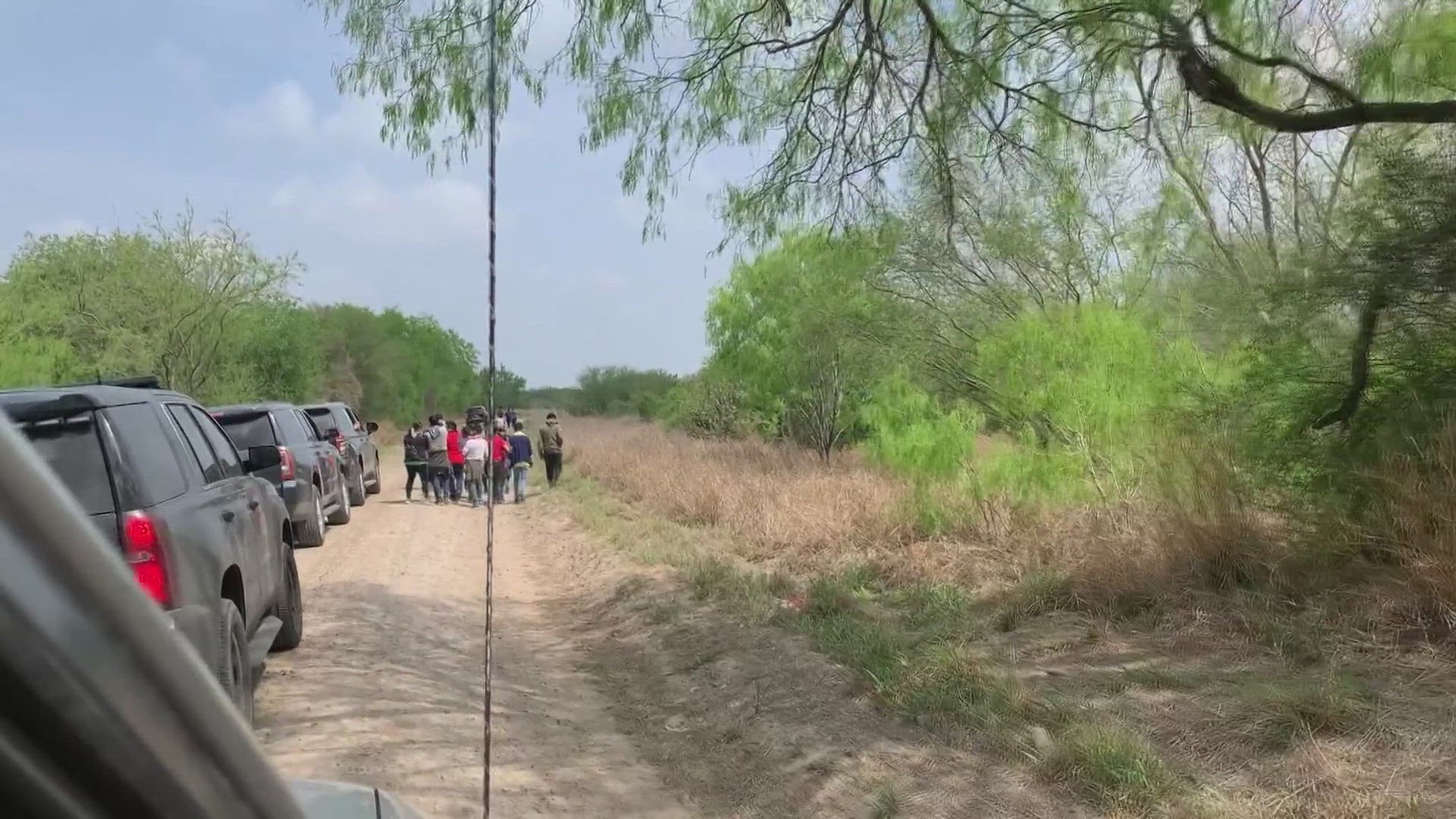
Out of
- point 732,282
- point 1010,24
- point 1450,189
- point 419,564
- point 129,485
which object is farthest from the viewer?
point 732,282

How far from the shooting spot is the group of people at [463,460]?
1870 cm

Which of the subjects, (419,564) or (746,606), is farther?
(419,564)

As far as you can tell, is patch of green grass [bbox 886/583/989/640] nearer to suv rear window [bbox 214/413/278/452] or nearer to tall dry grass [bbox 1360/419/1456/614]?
tall dry grass [bbox 1360/419/1456/614]

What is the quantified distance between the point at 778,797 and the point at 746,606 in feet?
11.8

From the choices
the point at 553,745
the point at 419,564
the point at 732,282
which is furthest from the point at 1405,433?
the point at 732,282

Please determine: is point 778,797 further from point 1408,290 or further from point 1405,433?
point 1408,290

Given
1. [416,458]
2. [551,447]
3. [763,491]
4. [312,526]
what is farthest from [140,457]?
[551,447]

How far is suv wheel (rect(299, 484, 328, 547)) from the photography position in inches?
492

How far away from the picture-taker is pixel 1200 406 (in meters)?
8.77

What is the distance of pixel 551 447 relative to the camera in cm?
2142

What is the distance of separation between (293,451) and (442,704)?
21.6ft

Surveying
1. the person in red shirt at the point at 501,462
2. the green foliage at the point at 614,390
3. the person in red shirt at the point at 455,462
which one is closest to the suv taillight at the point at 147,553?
the person in red shirt at the point at 501,462

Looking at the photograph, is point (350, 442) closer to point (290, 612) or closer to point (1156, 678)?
point (290, 612)

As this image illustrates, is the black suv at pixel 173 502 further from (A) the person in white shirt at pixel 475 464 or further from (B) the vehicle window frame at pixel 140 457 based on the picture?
(A) the person in white shirt at pixel 475 464
